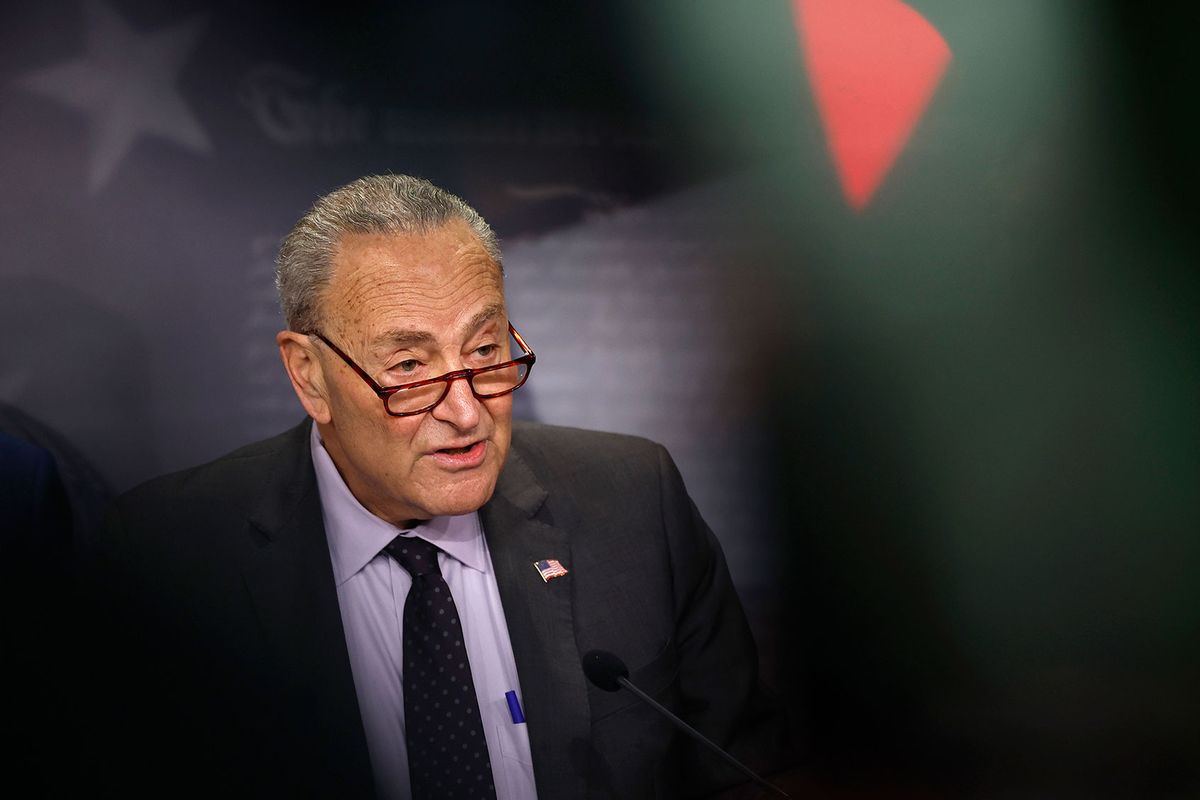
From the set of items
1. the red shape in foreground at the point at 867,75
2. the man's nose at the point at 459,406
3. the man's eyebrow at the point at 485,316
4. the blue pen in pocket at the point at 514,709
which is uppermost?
the red shape in foreground at the point at 867,75

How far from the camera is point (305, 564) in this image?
5.90ft

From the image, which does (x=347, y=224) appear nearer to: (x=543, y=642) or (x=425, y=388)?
(x=425, y=388)

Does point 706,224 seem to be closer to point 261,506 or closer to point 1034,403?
point 1034,403

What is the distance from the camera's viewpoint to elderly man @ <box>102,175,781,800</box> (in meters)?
1.66

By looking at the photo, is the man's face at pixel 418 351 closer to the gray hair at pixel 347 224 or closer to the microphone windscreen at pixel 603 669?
the gray hair at pixel 347 224

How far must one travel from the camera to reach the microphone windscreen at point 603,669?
61.3 inches

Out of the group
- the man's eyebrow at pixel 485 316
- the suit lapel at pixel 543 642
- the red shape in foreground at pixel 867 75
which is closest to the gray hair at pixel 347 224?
the man's eyebrow at pixel 485 316

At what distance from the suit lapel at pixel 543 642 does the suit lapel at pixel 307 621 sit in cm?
31

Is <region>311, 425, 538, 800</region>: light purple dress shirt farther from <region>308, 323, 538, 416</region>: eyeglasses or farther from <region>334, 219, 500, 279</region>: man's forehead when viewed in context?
<region>334, 219, 500, 279</region>: man's forehead

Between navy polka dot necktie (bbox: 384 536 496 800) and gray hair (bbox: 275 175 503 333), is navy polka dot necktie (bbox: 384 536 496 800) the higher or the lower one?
the lower one

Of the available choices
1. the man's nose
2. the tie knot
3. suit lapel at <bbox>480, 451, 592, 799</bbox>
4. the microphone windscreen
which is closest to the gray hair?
the man's nose

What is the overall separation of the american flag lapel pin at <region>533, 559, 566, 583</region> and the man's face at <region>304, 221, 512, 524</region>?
0.26m

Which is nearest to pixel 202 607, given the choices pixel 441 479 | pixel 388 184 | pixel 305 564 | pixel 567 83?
pixel 305 564

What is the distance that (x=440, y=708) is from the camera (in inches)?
68.6
